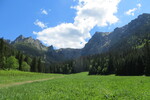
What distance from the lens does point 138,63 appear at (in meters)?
80.1

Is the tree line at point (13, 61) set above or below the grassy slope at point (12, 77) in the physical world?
above

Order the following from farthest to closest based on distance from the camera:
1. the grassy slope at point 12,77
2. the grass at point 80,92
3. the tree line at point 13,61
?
the tree line at point 13,61 < the grassy slope at point 12,77 < the grass at point 80,92

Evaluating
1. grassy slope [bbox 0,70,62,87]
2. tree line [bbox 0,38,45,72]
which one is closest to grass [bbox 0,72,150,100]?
grassy slope [bbox 0,70,62,87]

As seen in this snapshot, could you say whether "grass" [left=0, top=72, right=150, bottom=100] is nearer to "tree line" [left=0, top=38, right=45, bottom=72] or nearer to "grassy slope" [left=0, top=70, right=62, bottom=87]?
"grassy slope" [left=0, top=70, right=62, bottom=87]

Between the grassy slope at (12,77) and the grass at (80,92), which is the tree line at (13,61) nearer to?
the grassy slope at (12,77)

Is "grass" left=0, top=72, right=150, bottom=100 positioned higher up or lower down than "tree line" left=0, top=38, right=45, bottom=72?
lower down

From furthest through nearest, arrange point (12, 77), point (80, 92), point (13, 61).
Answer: point (13, 61)
point (12, 77)
point (80, 92)

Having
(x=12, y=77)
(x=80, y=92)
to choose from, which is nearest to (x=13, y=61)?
(x=12, y=77)

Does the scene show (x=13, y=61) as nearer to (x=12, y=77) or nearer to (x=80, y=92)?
(x=12, y=77)

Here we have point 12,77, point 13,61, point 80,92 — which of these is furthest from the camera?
point 13,61

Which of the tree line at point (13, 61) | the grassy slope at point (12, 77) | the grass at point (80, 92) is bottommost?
the grassy slope at point (12, 77)

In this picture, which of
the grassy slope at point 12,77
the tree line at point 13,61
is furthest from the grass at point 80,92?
the tree line at point 13,61

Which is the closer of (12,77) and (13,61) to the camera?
(12,77)

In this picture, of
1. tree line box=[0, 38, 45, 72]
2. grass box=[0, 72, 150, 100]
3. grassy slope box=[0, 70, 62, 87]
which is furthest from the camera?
tree line box=[0, 38, 45, 72]
